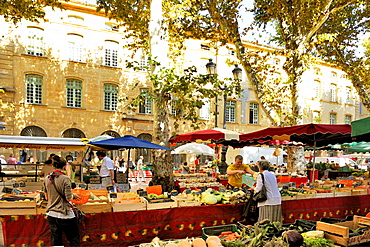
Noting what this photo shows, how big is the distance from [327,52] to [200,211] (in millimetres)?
16082

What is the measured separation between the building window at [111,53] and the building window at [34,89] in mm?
5050

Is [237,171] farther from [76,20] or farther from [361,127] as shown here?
[76,20]

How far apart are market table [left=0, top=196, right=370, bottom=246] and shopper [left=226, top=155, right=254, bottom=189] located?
44.5 inches

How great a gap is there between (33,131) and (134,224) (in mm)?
17530

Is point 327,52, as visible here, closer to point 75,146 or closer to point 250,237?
point 75,146

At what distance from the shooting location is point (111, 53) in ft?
78.6

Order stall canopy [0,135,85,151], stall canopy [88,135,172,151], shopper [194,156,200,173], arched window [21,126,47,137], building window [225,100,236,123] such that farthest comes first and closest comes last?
building window [225,100,236,123]
arched window [21,126,47,137]
shopper [194,156,200,173]
stall canopy [0,135,85,151]
stall canopy [88,135,172,151]

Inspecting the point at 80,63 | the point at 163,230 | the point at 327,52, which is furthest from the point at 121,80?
the point at 163,230

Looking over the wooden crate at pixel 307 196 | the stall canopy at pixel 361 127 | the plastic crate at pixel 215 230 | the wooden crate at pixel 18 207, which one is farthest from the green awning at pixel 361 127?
the wooden crate at pixel 18 207

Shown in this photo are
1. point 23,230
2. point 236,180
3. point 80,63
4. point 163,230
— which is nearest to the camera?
point 23,230

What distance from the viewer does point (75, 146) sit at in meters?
13.1

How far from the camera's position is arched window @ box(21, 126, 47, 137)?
20.3 m

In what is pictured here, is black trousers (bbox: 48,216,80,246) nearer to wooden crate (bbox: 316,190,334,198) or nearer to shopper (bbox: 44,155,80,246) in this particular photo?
shopper (bbox: 44,155,80,246)

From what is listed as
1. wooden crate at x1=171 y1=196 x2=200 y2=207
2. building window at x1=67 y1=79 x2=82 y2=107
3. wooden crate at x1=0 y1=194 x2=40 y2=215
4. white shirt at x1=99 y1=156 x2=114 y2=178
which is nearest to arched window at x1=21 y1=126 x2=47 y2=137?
building window at x1=67 y1=79 x2=82 y2=107
